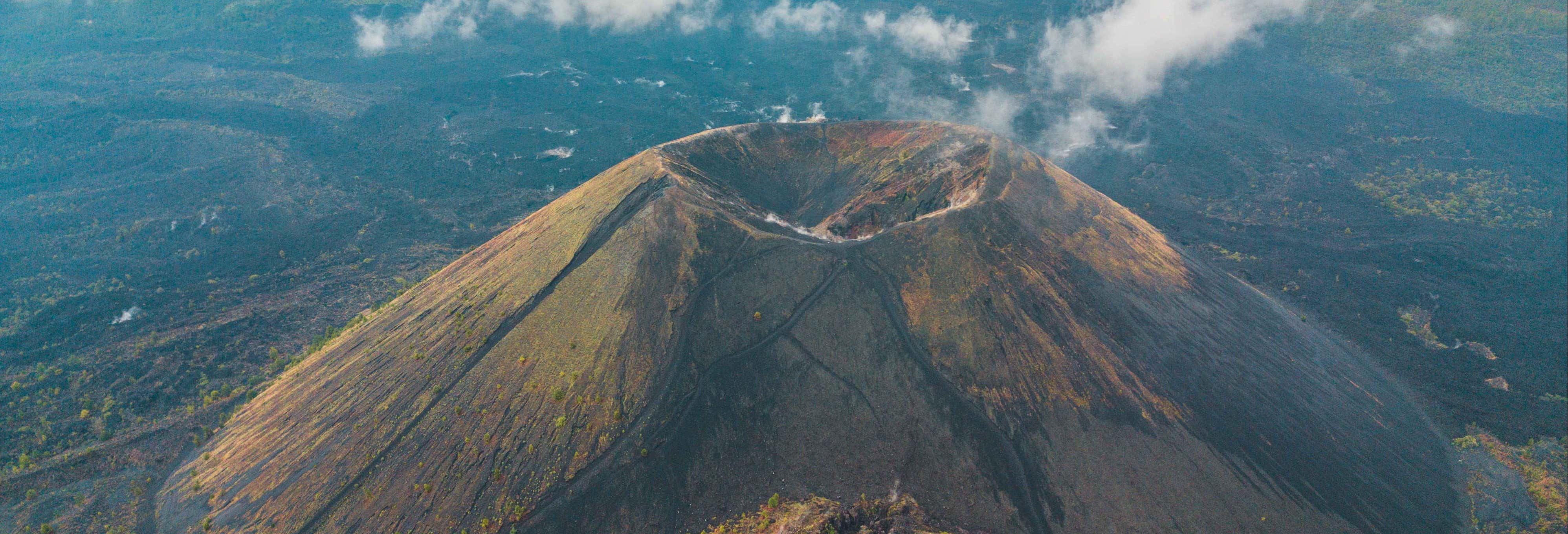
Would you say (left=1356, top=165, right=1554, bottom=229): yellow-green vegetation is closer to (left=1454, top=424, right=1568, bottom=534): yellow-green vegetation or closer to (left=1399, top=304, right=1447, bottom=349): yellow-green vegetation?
(left=1399, top=304, right=1447, bottom=349): yellow-green vegetation

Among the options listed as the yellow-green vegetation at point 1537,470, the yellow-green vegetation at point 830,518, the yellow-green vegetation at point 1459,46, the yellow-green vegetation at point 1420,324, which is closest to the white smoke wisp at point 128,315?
the yellow-green vegetation at point 830,518

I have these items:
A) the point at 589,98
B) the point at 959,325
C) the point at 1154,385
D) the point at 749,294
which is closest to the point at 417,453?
the point at 749,294

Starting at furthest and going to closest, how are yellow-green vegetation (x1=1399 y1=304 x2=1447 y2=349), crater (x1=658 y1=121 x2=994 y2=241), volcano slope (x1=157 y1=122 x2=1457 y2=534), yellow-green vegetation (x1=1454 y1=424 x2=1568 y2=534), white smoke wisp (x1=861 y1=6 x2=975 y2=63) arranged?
white smoke wisp (x1=861 y1=6 x2=975 y2=63) < yellow-green vegetation (x1=1399 y1=304 x2=1447 y2=349) < crater (x1=658 y1=121 x2=994 y2=241) < yellow-green vegetation (x1=1454 y1=424 x2=1568 y2=534) < volcano slope (x1=157 y1=122 x2=1457 y2=534)

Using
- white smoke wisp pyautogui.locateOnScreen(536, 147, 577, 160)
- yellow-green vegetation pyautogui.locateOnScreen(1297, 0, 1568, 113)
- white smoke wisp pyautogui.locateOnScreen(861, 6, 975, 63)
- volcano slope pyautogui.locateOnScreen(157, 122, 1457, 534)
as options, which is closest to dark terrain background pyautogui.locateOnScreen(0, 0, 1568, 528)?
yellow-green vegetation pyautogui.locateOnScreen(1297, 0, 1568, 113)

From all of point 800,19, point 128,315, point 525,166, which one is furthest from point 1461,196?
point 128,315

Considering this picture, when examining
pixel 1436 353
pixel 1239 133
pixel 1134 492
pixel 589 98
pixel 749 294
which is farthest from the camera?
pixel 589 98

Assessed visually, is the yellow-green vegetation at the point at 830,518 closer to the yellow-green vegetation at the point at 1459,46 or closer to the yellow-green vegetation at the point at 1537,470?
the yellow-green vegetation at the point at 1537,470

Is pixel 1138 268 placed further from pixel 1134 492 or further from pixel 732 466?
pixel 732 466
